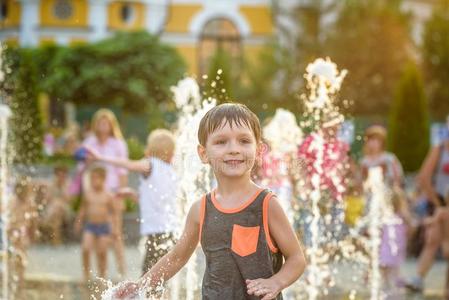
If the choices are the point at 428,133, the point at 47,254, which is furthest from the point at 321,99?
the point at 428,133

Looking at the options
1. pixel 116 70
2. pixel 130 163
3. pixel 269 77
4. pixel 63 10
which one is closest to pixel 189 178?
pixel 130 163

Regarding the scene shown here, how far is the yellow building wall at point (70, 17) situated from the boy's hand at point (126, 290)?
3798cm

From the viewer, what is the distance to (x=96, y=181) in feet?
33.1

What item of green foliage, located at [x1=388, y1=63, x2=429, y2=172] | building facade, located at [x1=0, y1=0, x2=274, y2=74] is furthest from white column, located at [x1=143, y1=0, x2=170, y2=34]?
green foliage, located at [x1=388, y1=63, x2=429, y2=172]

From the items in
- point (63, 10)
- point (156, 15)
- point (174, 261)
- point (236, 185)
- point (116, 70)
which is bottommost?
point (174, 261)

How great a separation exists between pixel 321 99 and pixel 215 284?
4100 mm

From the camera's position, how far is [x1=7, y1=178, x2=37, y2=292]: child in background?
878 centimetres

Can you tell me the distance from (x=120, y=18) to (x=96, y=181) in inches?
1274

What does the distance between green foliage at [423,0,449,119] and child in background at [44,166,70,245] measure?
1862 centimetres

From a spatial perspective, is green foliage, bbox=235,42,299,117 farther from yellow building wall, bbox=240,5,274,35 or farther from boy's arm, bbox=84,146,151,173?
boy's arm, bbox=84,146,151,173

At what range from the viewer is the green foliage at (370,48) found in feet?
99.1

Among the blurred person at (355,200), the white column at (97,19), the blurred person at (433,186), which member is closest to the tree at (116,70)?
the white column at (97,19)

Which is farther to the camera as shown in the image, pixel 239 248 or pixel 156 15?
pixel 156 15

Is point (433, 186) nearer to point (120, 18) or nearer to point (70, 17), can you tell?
point (120, 18)
